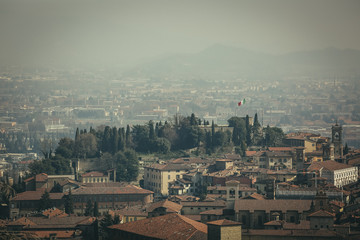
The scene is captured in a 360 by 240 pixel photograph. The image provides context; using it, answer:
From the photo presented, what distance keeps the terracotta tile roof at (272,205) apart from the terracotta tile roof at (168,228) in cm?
256

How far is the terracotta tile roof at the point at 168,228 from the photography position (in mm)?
30078

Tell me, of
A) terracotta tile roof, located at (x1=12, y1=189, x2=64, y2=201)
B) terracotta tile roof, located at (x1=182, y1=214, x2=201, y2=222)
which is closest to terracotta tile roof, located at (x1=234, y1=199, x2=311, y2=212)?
terracotta tile roof, located at (x1=182, y1=214, x2=201, y2=222)

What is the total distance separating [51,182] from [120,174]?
4372 millimetres

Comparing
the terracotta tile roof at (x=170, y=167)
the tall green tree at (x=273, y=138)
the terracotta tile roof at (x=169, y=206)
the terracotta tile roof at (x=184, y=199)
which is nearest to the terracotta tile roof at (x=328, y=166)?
the terracotta tile roof at (x=184, y=199)

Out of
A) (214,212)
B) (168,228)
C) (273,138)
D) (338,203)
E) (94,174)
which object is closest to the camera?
(168,228)

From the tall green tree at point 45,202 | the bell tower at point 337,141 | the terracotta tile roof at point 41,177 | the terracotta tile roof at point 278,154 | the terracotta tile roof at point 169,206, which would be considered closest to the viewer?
the terracotta tile roof at point 169,206

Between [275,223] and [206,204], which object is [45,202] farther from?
[275,223]

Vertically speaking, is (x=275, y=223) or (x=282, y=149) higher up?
(x=282, y=149)

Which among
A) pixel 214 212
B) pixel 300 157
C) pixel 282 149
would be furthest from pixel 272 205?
pixel 282 149

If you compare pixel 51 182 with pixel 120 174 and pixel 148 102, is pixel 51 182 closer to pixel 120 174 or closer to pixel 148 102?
pixel 120 174

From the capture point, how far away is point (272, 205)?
34.8 meters

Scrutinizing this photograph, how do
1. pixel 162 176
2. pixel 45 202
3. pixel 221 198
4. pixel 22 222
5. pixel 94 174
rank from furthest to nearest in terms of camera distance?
pixel 94 174
pixel 162 176
pixel 45 202
pixel 221 198
pixel 22 222

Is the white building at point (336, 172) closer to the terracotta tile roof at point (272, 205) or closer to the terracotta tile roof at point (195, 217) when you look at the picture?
the terracotta tile roof at point (195, 217)

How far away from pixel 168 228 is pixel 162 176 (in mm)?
18397
